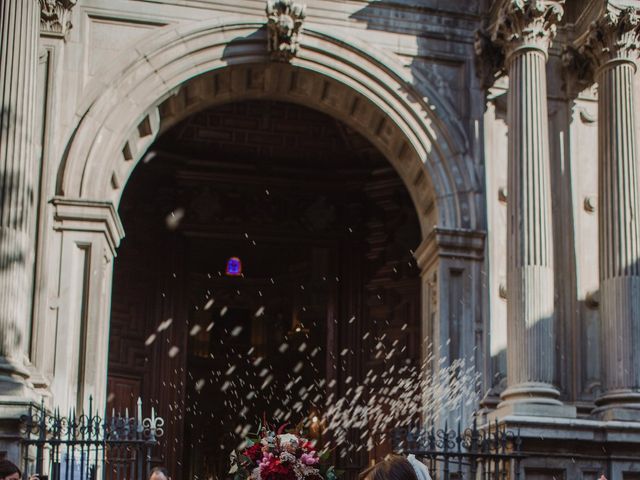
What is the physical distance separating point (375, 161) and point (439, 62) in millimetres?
5349

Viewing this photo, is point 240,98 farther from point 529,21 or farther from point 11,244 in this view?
point 11,244

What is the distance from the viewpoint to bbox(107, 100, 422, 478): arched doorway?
2088 centimetres

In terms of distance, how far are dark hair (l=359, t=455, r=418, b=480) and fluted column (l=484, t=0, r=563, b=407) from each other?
10403 millimetres

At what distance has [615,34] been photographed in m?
16.3

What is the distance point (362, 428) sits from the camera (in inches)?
850

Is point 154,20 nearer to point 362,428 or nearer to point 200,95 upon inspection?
point 200,95

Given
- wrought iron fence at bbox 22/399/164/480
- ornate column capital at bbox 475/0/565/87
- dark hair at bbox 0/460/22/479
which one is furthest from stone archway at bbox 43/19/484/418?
dark hair at bbox 0/460/22/479

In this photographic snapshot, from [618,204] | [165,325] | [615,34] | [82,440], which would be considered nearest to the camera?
[82,440]

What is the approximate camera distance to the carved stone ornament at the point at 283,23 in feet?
53.6

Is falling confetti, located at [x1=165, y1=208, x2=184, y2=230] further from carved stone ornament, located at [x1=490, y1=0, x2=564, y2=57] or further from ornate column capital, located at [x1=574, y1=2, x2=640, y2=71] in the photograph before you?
ornate column capital, located at [x1=574, y1=2, x2=640, y2=71]

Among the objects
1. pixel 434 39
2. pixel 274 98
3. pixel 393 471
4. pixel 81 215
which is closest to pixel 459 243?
pixel 434 39

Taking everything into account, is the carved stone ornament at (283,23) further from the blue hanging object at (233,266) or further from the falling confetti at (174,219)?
the blue hanging object at (233,266)

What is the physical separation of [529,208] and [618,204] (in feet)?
4.35

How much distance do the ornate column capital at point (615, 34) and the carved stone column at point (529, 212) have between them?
654 mm
